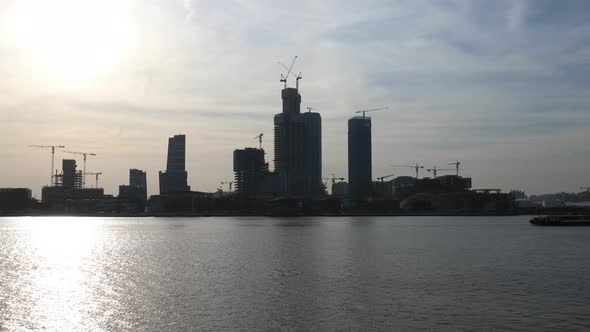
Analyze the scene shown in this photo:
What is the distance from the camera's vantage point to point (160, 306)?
5897 centimetres

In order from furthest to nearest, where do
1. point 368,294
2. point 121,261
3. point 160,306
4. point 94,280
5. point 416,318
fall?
1. point 121,261
2. point 94,280
3. point 368,294
4. point 160,306
5. point 416,318

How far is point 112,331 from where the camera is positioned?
4878 centimetres

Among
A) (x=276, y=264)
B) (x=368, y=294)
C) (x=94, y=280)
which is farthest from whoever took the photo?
(x=276, y=264)

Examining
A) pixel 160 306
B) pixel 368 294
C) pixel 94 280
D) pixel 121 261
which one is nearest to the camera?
pixel 160 306

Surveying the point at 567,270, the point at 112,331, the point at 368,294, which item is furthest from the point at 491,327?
the point at 567,270

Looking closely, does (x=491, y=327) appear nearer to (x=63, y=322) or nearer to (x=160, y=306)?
(x=160, y=306)

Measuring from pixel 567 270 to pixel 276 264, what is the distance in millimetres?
41299

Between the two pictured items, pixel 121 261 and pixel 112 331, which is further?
pixel 121 261

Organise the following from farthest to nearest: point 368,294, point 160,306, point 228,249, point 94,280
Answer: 1. point 228,249
2. point 94,280
3. point 368,294
4. point 160,306

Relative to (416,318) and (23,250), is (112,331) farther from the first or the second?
(23,250)

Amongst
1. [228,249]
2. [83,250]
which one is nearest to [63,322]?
[228,249]

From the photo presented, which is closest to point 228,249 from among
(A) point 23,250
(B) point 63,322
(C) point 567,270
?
(A) point 23,250

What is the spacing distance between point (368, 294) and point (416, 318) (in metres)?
13.1

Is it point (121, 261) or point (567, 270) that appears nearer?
point (567, 270)
